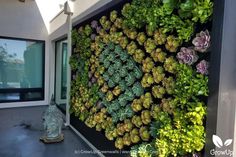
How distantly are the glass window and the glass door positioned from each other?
62cm

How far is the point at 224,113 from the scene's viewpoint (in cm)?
170

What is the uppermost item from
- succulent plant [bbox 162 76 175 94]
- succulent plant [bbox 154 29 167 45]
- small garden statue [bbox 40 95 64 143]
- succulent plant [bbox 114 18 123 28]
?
succulent plant [bbox 114 18 123 28]

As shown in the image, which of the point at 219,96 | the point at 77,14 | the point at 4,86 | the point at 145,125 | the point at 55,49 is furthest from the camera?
the point at 55,49

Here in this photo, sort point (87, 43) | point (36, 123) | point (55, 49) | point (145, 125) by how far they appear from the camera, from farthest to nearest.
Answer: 1. point (55, 49)
2. point (36, 123)
3. point (87, 43)
4. point (145, 125)

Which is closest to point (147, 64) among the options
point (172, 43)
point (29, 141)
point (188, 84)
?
point (172, 43)

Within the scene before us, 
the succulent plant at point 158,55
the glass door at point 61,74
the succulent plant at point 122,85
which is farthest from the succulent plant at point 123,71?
the glass door at point 61,74

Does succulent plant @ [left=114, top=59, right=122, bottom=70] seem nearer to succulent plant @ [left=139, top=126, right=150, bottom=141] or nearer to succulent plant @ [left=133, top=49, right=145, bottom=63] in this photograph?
succulent plant @ [left=133, top=49, right=145, bottom=63]

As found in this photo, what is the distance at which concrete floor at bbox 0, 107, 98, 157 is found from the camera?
362 cm

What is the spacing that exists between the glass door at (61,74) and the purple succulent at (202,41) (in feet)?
17.4

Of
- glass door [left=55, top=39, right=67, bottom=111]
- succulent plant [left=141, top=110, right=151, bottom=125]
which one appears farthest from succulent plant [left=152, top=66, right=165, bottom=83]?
glass door [left=55, top=39, right=67, bottom=111]

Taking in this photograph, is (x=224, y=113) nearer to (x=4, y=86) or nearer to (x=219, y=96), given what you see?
(x=219, y=96)

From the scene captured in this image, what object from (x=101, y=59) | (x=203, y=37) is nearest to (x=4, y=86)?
(x=101, y=59)

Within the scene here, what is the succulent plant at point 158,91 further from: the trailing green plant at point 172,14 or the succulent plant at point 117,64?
the succulent plant at point 117,64

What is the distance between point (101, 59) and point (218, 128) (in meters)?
2.33
